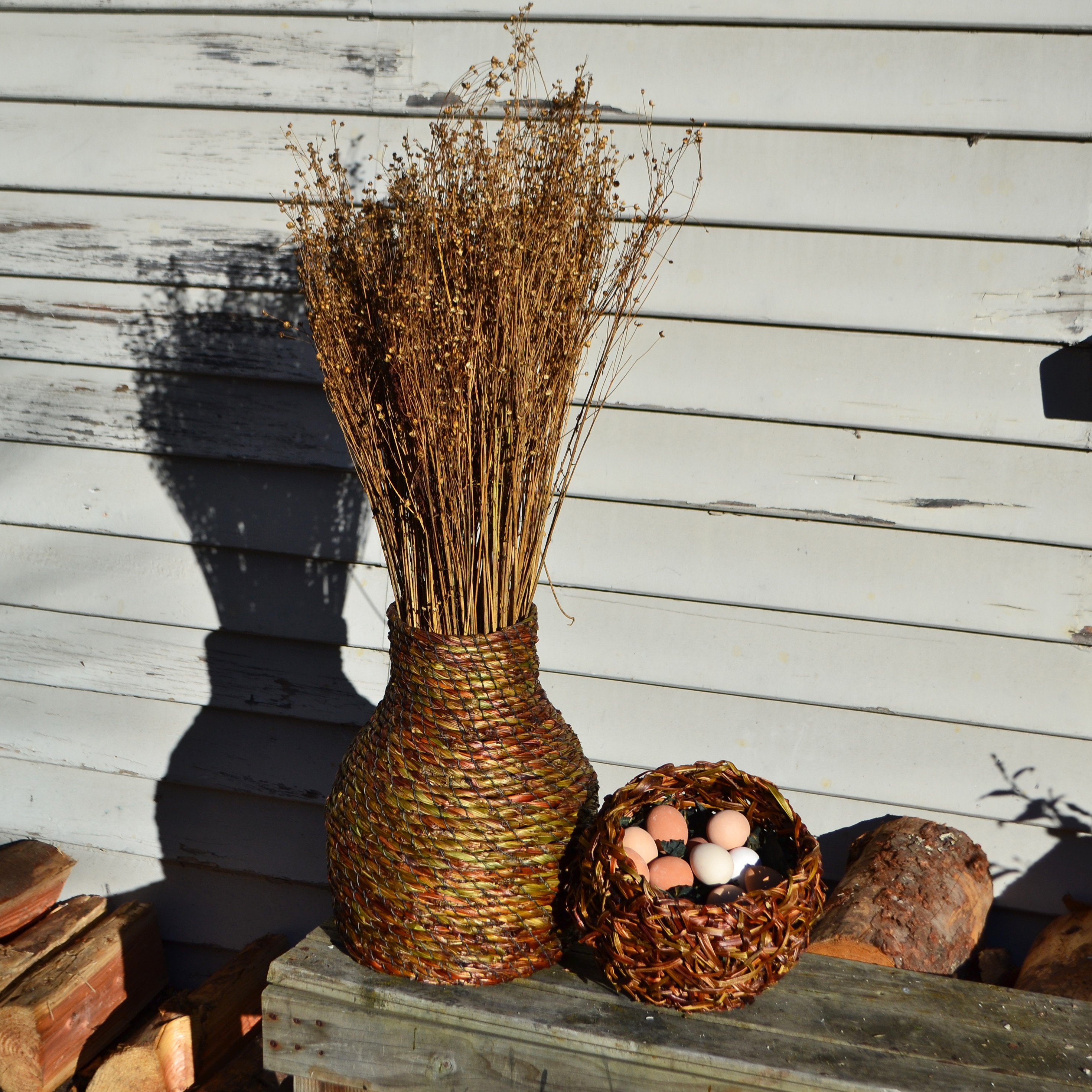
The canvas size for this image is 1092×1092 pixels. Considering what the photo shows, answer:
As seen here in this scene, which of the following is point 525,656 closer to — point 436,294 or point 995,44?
point 436,294

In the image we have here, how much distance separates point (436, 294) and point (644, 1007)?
1036 mm

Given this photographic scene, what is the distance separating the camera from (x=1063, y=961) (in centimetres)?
163

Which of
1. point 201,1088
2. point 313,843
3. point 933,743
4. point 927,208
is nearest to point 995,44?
point 927,208

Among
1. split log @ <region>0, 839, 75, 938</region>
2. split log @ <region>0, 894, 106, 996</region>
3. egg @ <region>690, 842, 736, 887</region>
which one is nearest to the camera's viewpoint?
egg @ <region>690, 842, 736, 887</region>

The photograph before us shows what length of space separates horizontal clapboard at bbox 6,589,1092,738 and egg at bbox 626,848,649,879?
63 cm

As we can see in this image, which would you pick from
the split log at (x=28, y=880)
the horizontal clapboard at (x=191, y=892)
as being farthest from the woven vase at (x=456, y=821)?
the split log at (x=28, y=880)

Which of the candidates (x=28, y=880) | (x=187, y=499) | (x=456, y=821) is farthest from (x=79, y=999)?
(x=456, y=821)

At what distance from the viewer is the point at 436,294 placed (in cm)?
124

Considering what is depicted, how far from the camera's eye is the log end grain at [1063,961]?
156 cm

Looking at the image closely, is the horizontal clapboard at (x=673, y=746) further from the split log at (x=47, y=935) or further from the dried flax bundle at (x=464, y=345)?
the dried flax bundle at (x=464, y=345)

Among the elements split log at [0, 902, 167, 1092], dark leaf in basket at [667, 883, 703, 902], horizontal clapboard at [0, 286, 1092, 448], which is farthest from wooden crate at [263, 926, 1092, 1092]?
horizontal clapboard at [0, 286, 1092, 448]

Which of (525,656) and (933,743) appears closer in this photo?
(525,656)

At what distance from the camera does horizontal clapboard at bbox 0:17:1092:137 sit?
5.37 feet

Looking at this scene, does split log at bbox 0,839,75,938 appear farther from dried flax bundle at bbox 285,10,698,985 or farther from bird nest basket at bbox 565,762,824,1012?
bird nest basket at bbox 565,762,824,1012
